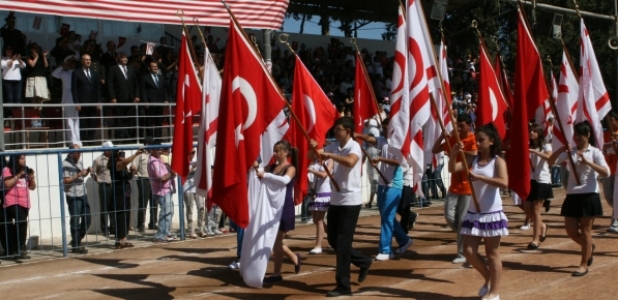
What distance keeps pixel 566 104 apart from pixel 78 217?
744cm

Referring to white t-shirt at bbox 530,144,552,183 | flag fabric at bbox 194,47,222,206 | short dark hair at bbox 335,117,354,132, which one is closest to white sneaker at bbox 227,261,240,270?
flag fabric at bbox 194,47,222,206

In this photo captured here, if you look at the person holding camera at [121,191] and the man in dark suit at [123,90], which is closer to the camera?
the person holding camera at [121,191]

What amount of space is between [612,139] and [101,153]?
7903 mm

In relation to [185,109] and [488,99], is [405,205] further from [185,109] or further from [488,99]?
[185,109]

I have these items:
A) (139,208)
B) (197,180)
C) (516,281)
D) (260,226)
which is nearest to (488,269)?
(516,281)

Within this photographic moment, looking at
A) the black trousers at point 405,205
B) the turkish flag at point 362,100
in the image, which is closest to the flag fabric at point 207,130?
the black trousers at point 405,205

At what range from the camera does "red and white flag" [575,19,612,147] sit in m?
12.0

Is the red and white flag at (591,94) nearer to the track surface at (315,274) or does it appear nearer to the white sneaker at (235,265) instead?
the track surface at (315,274)

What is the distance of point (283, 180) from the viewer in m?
9.88

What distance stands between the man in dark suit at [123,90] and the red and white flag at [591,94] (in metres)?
9.15

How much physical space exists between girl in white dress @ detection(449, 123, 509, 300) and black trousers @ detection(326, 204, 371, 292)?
1.24 metres

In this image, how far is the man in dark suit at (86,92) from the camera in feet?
57.0

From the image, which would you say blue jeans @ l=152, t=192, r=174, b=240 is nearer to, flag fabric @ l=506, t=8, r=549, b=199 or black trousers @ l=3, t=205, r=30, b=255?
black trousers @ l=3, t=205, r=30, b=255

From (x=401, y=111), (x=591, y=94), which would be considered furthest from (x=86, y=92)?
(x=591, y=94)
